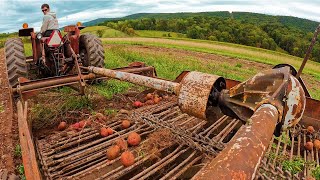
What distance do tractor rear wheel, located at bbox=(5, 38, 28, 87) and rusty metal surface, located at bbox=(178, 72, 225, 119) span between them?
3.81 m

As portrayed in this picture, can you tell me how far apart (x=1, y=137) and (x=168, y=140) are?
2.44 metres

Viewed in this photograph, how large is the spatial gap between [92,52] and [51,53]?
972 millimetres

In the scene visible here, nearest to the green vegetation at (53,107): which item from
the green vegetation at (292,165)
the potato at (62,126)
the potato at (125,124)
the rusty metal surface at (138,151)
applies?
the potato at (62,126)

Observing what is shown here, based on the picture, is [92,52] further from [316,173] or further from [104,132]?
[316,173]

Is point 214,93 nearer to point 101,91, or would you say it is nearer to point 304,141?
point 304,141

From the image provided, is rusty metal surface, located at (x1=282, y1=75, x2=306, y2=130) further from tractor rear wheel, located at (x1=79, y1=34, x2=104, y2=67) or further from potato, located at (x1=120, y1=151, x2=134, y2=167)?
tractor rear wheel, located at (x1=79, y1=34, x2=104, y2=67)

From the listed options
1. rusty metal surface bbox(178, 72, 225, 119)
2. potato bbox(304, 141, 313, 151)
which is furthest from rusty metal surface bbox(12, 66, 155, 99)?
potato bbox(304, 141, 313, 151)

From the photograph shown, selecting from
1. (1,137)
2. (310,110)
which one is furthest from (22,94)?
(310,110)

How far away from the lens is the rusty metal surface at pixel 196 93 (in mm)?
2469

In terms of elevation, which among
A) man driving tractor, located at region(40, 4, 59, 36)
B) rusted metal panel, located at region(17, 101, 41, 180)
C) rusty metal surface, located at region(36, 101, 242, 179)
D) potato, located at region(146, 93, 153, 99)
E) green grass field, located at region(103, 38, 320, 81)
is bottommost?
green grass field, located at region(103, 38, 320, 81)

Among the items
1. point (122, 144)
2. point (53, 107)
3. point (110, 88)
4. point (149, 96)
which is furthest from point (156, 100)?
point (122, 144)

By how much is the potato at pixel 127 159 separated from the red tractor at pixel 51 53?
8.73ft

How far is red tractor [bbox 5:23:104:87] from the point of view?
215 inches

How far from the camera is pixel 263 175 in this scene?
2.97 metres
